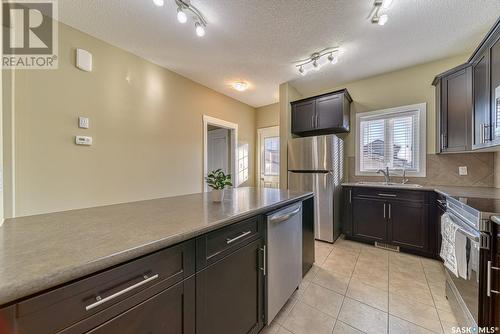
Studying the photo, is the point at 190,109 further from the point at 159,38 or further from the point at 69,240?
the point at 69,240

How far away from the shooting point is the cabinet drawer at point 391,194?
2.53 meters

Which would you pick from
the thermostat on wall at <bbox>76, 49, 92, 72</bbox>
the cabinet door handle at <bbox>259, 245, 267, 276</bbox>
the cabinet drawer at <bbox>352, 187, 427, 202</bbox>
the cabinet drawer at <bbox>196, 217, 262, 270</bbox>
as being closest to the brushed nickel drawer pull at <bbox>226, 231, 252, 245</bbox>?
the cabinet drawer at <bbox>196, 217, 262, 270</bbox>

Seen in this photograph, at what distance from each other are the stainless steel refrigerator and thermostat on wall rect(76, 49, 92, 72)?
2.97 meters

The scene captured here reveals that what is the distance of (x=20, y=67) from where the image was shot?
6.08ft

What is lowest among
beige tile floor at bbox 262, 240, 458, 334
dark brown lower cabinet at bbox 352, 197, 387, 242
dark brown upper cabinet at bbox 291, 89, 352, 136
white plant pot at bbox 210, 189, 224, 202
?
beige tile floor at bbox 262, 240, 458, 334

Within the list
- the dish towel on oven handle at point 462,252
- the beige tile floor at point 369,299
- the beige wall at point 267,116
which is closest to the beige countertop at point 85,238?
the beige tile floor at point 369,299

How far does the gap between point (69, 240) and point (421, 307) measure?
8.22 ft

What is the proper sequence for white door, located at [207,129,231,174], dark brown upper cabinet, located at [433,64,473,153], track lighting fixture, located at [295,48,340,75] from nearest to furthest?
1. dark brown upper cabinet, located at [433,64,473,153]
2. track lighting fixture, located at [295,48,340,75]
3. white door, located at [207,129,231,174]

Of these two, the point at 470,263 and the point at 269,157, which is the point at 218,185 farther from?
the point at 269,157

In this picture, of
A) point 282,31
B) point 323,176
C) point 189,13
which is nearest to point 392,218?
point 323,176

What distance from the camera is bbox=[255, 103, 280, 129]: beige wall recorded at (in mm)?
4707

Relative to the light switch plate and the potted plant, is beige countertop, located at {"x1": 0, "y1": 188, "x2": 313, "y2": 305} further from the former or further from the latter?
the light switch plate

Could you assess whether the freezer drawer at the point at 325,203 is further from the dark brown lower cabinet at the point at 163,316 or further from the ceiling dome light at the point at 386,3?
the dark brown lower cabinet at the point at 163,316

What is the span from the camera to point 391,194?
2.72 meters
